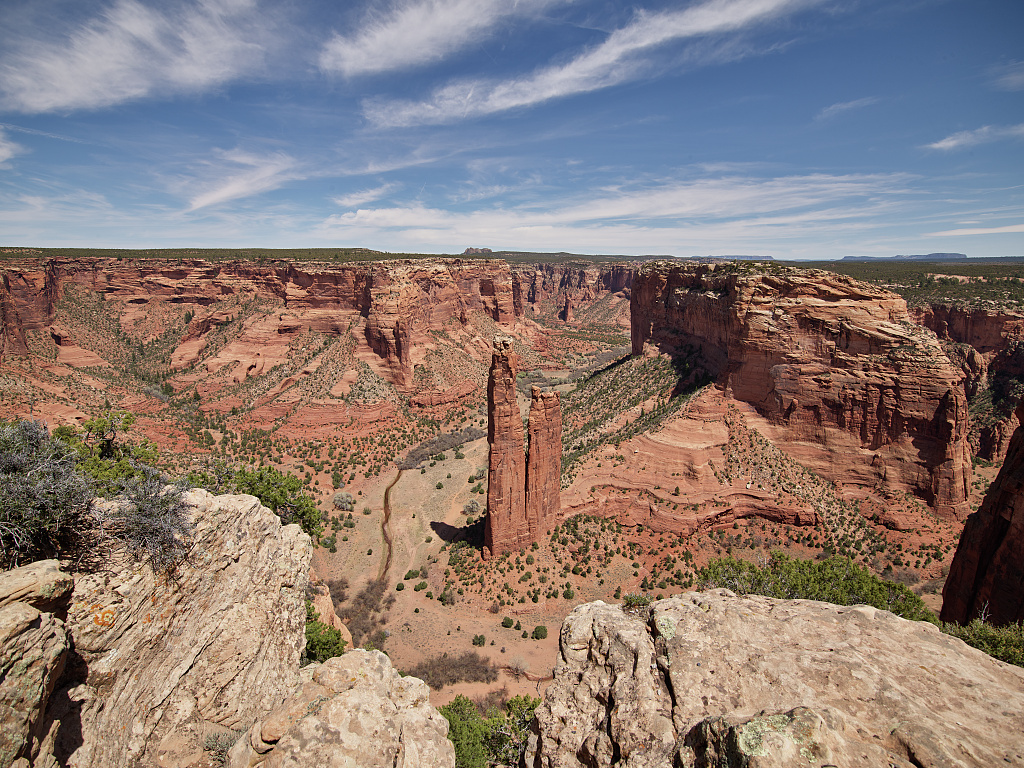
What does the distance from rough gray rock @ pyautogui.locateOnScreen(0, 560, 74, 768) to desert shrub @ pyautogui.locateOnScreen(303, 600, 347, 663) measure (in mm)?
11590

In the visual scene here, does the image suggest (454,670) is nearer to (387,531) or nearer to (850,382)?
(387,531)

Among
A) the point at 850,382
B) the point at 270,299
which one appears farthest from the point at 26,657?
the point at 270,299

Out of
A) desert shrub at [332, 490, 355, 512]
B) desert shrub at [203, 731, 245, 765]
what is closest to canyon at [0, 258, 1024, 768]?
desert shrub at [203, 731, 245, 765]

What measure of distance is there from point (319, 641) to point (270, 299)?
71799mm

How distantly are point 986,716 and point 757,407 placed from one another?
31931mm

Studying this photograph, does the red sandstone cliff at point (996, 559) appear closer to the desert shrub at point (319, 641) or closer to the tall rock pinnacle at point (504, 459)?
the tall rock pinnacle at point (504, 459)

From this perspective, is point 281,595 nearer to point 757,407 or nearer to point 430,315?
point 757,407

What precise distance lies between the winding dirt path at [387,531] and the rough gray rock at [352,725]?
2351cm

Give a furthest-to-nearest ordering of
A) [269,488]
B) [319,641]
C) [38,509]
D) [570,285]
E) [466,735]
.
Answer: [570,285]
[269,488]
[466,735]
[319,641]
[38,509]

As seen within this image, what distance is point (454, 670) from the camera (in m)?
25.1

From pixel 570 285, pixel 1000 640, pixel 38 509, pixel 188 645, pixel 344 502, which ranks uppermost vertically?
pixel 570 285

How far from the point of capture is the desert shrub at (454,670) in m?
24.5

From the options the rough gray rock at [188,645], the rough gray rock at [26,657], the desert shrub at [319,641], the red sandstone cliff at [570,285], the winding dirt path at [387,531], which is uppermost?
the red sandstone cliff at [570,285]

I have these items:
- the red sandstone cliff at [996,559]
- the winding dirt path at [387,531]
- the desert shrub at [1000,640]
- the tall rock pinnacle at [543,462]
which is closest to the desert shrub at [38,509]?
the desert shrub at [1000,640]
